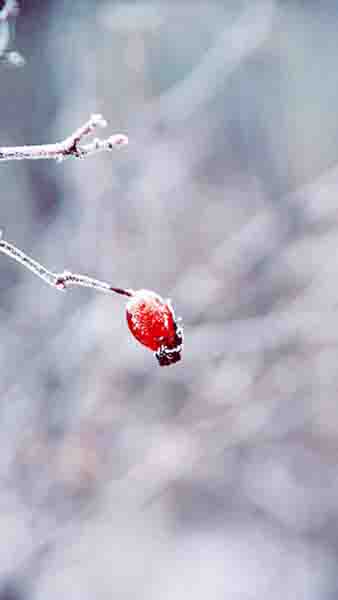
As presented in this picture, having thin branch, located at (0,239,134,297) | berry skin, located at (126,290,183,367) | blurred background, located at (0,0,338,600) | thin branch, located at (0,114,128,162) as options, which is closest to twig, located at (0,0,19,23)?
thin branch, located at (0,114,128,162)

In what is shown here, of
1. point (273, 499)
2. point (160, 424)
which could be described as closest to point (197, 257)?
point (160, 424)

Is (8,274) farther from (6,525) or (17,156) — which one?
(17,156)

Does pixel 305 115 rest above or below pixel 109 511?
above

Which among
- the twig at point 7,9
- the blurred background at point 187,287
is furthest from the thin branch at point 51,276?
the blurred background at point 187,287

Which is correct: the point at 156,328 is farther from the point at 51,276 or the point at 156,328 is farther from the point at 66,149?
the point at 66,149

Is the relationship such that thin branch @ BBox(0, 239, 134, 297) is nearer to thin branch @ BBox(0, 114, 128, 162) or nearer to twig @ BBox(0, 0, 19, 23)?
thin branch @ BBox(0, 114, 128, 162)
